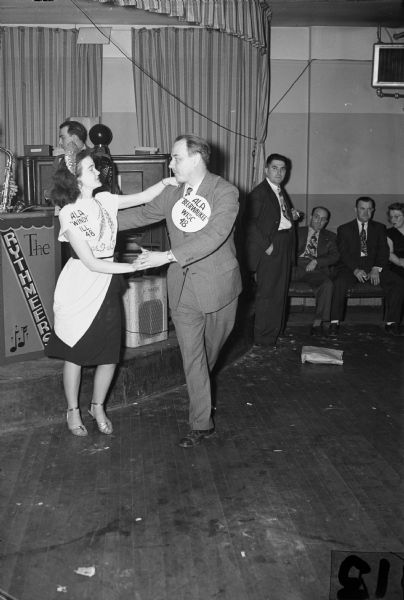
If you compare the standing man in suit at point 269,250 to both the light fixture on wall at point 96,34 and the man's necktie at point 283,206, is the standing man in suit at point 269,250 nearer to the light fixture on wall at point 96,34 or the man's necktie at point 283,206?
the man's necktie at point 283,206

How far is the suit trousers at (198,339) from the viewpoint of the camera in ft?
12.8

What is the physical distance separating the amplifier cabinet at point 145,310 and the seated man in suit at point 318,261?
2.21 metres

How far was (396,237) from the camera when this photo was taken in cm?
768

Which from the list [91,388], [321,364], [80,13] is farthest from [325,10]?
[91,388]

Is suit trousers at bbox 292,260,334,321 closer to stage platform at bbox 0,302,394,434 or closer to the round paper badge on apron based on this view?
stage platform at bbox 0,302,394,434

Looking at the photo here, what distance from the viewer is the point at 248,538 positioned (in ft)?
9.74

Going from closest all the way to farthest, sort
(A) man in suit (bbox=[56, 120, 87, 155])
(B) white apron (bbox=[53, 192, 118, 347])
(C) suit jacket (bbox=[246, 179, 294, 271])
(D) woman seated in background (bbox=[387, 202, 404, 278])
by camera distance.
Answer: (B) white apron (bbox=[53, 192, 118, 347]), (A) man in suit (bbox=[56, 120, 87, 155]), (C) suit jacket (bbox=[246, 179, 294, 271]), (D) woman seated in background (bbox=[387, 202, 404, 278])

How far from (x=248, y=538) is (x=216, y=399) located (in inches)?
77.8

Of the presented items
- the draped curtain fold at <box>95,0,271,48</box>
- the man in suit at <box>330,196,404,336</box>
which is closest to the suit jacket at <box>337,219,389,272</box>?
the man in suit at <box>330,196,404,336</box>

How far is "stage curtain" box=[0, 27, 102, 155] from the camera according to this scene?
8.16 metres

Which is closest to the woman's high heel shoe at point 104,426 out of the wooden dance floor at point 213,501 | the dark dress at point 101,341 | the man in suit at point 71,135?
the wooden dance floor at point 213,501

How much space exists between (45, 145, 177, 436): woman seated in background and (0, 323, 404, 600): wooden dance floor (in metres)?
0.50

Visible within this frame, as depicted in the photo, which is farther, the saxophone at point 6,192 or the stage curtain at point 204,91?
the stage curtain at point 204,91

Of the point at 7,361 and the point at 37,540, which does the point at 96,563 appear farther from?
the point at 7,361
